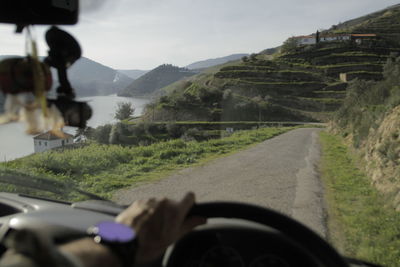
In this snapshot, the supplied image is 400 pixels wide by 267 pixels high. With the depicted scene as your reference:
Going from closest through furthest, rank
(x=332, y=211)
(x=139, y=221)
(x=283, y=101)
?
(x=139, y=221) → (x=332, y=211) → (x=283, y=101)

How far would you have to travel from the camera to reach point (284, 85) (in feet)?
227

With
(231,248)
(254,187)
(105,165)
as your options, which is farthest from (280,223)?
(105,165)

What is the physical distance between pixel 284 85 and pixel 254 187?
6425 cm

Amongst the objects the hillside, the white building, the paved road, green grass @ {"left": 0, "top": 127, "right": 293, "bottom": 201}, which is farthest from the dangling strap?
the hillside

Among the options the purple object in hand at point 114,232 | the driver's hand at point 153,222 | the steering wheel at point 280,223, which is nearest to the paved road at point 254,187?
the steering wheel at point 280,223

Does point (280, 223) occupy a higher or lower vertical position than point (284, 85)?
lower

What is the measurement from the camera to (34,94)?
0.97 metres

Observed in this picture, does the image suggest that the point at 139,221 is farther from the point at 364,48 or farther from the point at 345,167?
the point at 364,48

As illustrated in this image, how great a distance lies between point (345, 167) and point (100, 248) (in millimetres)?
11809

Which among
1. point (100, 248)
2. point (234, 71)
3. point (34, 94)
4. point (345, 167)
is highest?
point (234, 71)

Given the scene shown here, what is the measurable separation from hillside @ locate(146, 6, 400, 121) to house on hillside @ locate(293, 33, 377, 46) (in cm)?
184

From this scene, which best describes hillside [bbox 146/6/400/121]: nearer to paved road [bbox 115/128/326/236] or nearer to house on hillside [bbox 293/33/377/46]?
house on hillside [bbox 293/33/377/46]

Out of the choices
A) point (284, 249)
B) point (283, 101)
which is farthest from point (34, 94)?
point (283, 101)

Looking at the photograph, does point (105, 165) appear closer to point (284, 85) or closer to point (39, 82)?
point (39, 82)
